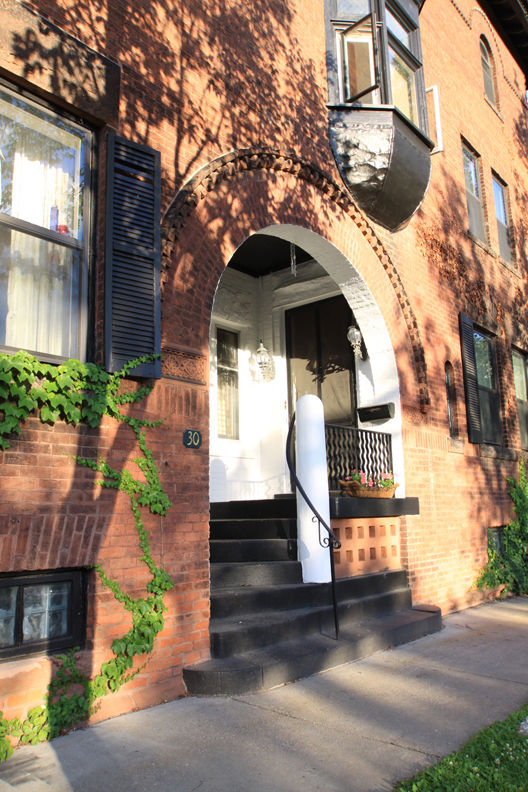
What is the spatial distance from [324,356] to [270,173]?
3.70 metres

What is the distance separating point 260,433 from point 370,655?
4651 millimetres

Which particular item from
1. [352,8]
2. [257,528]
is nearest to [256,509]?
[257,528]

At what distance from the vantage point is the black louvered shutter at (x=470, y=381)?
9648 millimetres

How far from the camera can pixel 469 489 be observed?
372 inches

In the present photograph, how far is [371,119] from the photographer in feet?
26.3

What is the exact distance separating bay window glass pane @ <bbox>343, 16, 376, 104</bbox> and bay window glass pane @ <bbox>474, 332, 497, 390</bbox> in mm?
4409

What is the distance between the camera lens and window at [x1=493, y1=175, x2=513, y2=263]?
1241 cm

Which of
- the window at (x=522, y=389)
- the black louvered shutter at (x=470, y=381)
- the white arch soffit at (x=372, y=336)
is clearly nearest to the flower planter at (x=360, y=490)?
the white arch soffit at (x=372, y=336)

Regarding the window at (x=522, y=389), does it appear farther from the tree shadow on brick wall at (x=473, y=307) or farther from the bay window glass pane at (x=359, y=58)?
the bay window glass pane at (x=359, y=58)

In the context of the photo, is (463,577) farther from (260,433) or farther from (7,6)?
(7,6)

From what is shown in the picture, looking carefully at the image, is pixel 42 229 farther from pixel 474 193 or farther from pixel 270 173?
pixel 474 193

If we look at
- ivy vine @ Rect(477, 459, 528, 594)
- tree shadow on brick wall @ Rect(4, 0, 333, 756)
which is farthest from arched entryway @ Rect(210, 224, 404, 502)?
ivy vine @ Rect(477, 459, 528, 594)

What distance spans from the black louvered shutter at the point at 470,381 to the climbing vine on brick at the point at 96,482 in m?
6.16

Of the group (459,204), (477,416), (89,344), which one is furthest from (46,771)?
(459,204)
